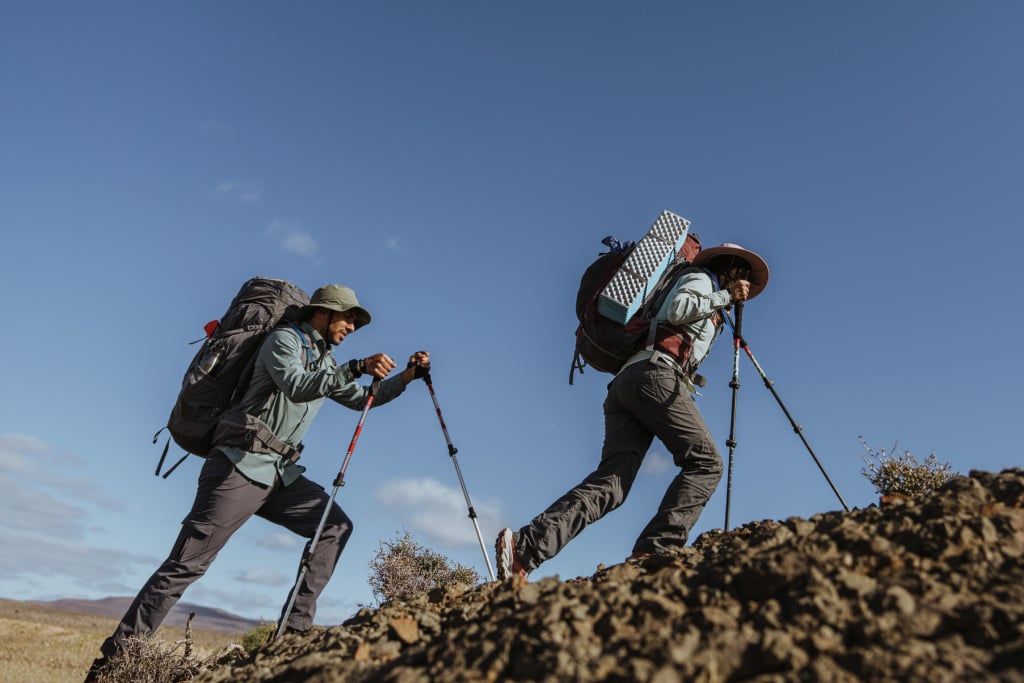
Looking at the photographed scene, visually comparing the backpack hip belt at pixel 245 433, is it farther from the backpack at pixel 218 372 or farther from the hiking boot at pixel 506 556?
the hiking boot at pixel 506 556

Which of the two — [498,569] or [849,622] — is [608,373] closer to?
[498,569]

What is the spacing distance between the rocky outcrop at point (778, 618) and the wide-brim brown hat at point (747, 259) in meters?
2.90

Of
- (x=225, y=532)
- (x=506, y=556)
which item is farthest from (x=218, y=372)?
(x=506, y=556)

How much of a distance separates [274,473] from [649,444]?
10.1ft

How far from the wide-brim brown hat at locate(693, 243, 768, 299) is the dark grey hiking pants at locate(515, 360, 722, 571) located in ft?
4.45

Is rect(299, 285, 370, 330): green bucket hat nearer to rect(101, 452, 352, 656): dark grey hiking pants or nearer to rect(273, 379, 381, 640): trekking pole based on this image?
rect(273, 379, 381, 640): trekking pole

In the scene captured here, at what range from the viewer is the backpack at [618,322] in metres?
6.51

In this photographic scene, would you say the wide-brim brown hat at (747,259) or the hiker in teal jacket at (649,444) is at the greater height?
the wide-brim brown hat at (747,259)

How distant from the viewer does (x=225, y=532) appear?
5.93m

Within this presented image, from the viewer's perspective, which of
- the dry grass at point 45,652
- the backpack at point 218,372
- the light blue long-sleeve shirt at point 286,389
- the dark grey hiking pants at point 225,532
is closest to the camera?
the dark grey hiking pants at point 225,532

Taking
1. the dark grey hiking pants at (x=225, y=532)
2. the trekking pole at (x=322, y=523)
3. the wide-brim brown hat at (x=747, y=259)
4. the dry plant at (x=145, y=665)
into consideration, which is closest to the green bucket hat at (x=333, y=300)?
the trekking pole at (x=322, y=523)

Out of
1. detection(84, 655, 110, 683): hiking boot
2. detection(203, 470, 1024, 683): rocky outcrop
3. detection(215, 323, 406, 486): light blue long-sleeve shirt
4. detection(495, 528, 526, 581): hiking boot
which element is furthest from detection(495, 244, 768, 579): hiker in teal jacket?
detection(84, 655, 110, 683): hiking boot

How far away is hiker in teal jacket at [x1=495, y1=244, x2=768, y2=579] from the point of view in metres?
5.95

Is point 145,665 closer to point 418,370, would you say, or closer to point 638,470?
point 418,370
